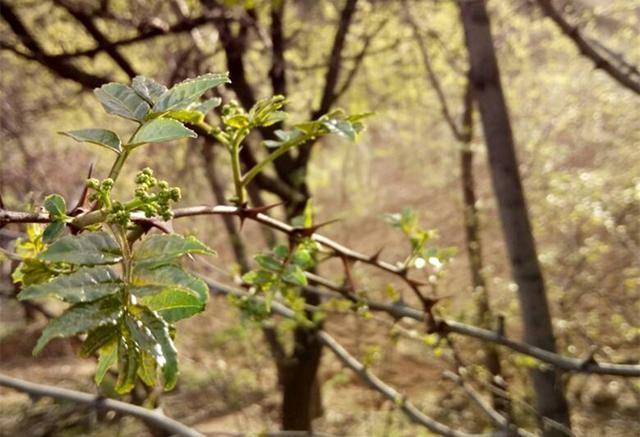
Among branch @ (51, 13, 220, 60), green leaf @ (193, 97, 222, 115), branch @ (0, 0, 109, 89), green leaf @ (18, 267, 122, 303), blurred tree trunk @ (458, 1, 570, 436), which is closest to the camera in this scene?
green leaf @ (18, 267, 122, 303)

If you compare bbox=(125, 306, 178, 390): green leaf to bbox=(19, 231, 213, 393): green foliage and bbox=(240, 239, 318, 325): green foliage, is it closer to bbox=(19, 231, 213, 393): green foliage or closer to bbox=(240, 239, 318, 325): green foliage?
bbox=(19, 231, 213, 393): green foliage

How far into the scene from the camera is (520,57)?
24.5ft

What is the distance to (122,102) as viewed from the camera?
0.75 m

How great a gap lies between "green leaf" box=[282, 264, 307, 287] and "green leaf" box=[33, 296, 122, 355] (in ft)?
1.82

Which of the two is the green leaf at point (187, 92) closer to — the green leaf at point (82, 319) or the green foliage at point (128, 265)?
the green foliage at point (128, 265)

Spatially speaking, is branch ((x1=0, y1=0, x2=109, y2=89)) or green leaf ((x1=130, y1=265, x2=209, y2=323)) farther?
branch ((x1=0, y1=0, x2=109, y2=89))

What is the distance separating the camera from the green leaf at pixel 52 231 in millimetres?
670

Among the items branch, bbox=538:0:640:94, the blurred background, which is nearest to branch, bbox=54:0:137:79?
the blurred background

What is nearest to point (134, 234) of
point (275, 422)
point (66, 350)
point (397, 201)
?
point (275, 422)

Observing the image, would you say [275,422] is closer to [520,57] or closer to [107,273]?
[520,57]

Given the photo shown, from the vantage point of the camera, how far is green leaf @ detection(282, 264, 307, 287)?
1169 millimetres

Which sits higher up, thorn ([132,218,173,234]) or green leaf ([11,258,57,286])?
thorn ([132,218,173,234])

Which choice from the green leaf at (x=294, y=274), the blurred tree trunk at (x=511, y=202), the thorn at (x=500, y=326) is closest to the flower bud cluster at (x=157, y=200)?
the green leaf at (x=294, y=274)

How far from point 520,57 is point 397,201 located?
641 cm
